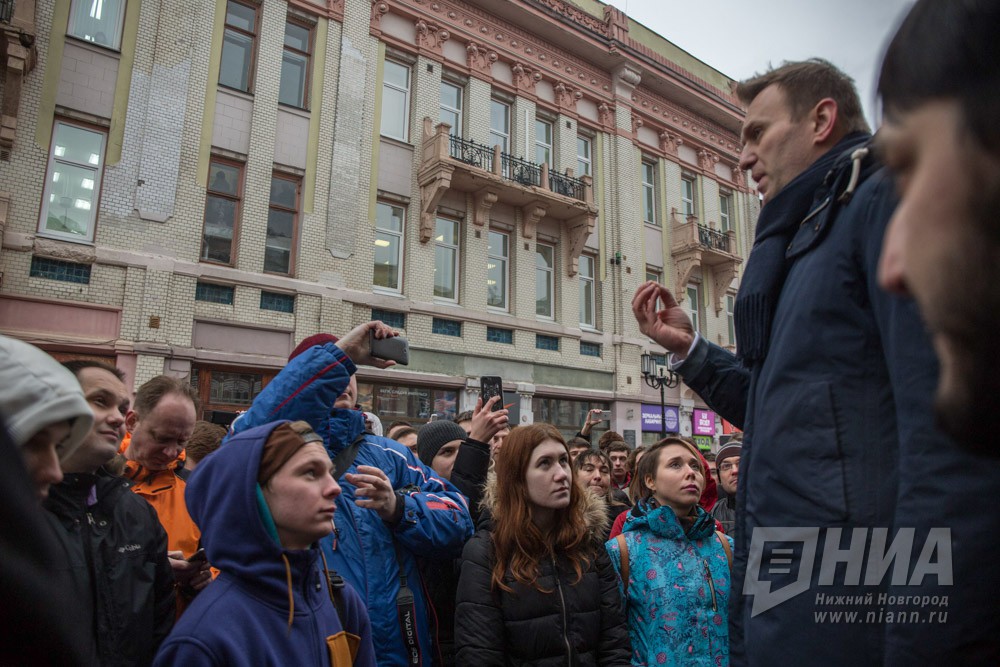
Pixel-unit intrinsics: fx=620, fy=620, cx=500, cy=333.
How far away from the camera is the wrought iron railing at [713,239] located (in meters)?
20.3

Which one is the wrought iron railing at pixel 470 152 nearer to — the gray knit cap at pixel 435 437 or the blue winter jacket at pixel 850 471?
the gray knit cap at pixel 435 437

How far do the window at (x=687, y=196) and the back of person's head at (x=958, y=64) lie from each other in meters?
21.4

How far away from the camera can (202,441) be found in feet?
15.2

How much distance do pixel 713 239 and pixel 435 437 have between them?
17.9 m

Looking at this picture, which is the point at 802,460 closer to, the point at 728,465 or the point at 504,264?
the point at 728,465

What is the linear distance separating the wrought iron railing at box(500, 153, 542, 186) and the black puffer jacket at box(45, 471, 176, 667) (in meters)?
14.6

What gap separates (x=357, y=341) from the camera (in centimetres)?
327

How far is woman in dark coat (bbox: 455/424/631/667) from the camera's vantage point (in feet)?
9.87

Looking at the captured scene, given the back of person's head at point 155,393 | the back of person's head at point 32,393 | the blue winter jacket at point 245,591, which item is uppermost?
the back of person's head at point 155,393

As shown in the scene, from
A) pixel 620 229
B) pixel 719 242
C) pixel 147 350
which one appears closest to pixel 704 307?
pixel 719 242

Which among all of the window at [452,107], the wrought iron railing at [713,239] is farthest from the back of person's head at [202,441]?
the wrought iron railing at [713,239]

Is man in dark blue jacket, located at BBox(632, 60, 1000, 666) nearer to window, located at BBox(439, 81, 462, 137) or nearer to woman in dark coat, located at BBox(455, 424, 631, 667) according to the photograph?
woman in dark coat, located at BBox(455, 424, 631, 667)

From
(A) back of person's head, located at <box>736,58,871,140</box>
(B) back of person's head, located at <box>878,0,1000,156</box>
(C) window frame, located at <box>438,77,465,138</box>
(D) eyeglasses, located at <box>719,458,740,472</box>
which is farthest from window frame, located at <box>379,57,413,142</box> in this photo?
(B) back of person's head, located at <box>878,0,1000,156</box>

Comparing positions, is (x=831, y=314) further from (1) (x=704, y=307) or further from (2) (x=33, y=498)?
(1) (x=704, y=307)
